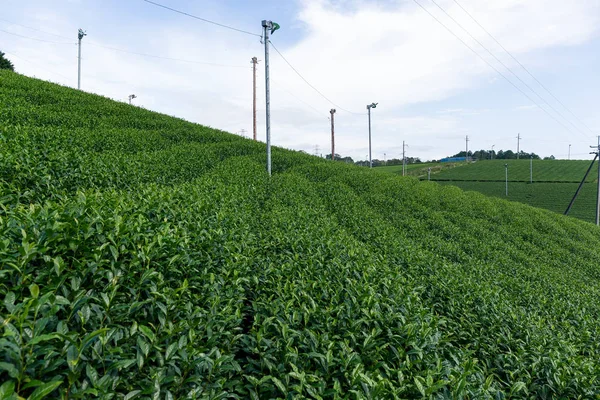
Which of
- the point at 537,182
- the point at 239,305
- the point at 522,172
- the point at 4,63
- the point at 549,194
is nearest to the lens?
the point at 239,305

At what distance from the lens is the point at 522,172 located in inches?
2490

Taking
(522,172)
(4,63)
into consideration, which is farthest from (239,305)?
(522,172)

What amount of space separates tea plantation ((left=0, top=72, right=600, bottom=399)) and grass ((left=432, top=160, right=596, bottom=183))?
59.3 metres

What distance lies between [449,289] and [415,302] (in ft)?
5.70

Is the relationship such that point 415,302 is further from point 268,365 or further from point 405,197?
point 405,197

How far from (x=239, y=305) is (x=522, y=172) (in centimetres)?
7622

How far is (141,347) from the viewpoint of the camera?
6.88 ft

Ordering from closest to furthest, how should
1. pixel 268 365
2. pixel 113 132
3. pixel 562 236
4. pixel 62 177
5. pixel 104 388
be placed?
pixel 104 388 < pixel 268 365 < pixel 62 177 < pixel 113 132 < pixel 562 236

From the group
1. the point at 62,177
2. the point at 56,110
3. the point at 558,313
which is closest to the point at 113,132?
the point at 56,110

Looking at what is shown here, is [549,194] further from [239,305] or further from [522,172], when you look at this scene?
[239,305]

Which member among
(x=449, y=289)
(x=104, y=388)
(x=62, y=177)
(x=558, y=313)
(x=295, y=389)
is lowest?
(x=558, y=313)

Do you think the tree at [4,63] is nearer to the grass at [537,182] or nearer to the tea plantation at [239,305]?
the tea plantation at [239,305]

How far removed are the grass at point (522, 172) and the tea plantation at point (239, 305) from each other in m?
59.3

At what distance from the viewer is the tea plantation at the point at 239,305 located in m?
2.06
